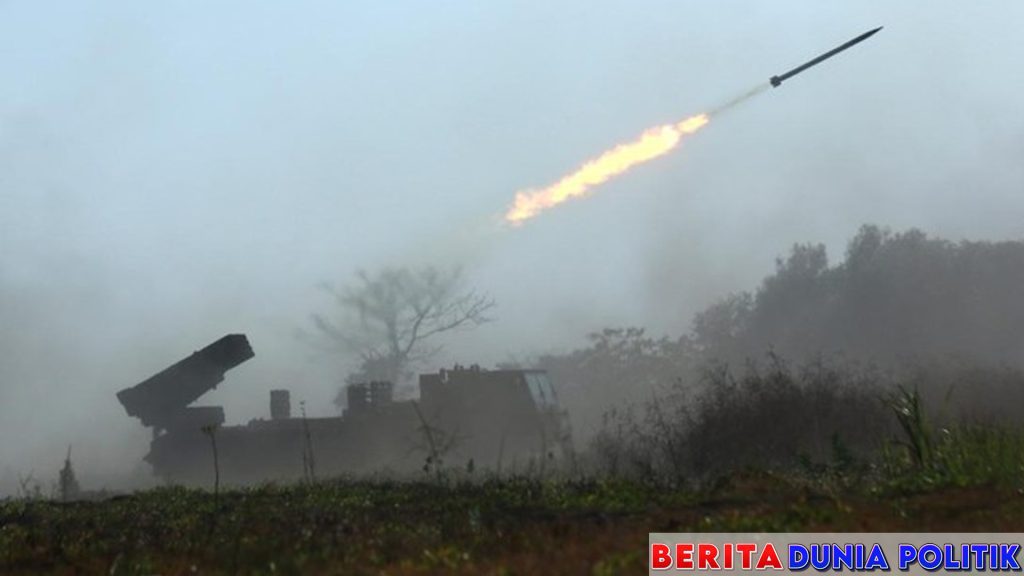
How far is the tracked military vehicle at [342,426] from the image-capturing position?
2719cm

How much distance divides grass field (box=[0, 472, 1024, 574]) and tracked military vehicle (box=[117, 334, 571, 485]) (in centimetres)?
1332

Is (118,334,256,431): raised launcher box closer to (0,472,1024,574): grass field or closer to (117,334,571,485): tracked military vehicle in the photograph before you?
(117,334,571,485): tracked military vehicle

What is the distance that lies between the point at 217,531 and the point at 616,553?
531 cm

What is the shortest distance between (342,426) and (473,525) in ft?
60.6

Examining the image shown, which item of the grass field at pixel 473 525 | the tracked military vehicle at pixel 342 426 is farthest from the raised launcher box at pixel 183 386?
the grass field at pixel 473 525

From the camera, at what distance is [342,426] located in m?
27.9

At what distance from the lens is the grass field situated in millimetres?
8211

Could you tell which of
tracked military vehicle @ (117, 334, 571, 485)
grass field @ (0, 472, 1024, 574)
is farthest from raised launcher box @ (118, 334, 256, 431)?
grass field @ (0, 472, 1024, 574)

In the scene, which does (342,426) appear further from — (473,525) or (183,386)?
(473,525)

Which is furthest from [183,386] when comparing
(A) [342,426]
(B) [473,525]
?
(B) [473,525]

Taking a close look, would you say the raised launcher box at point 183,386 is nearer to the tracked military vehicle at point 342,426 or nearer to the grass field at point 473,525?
the tracked military vehicle at point 342,426

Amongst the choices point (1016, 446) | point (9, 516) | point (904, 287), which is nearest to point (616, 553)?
point (1016, 446)

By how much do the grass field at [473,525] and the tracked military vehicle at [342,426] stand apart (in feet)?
43.7

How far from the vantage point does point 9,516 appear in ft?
47.1
